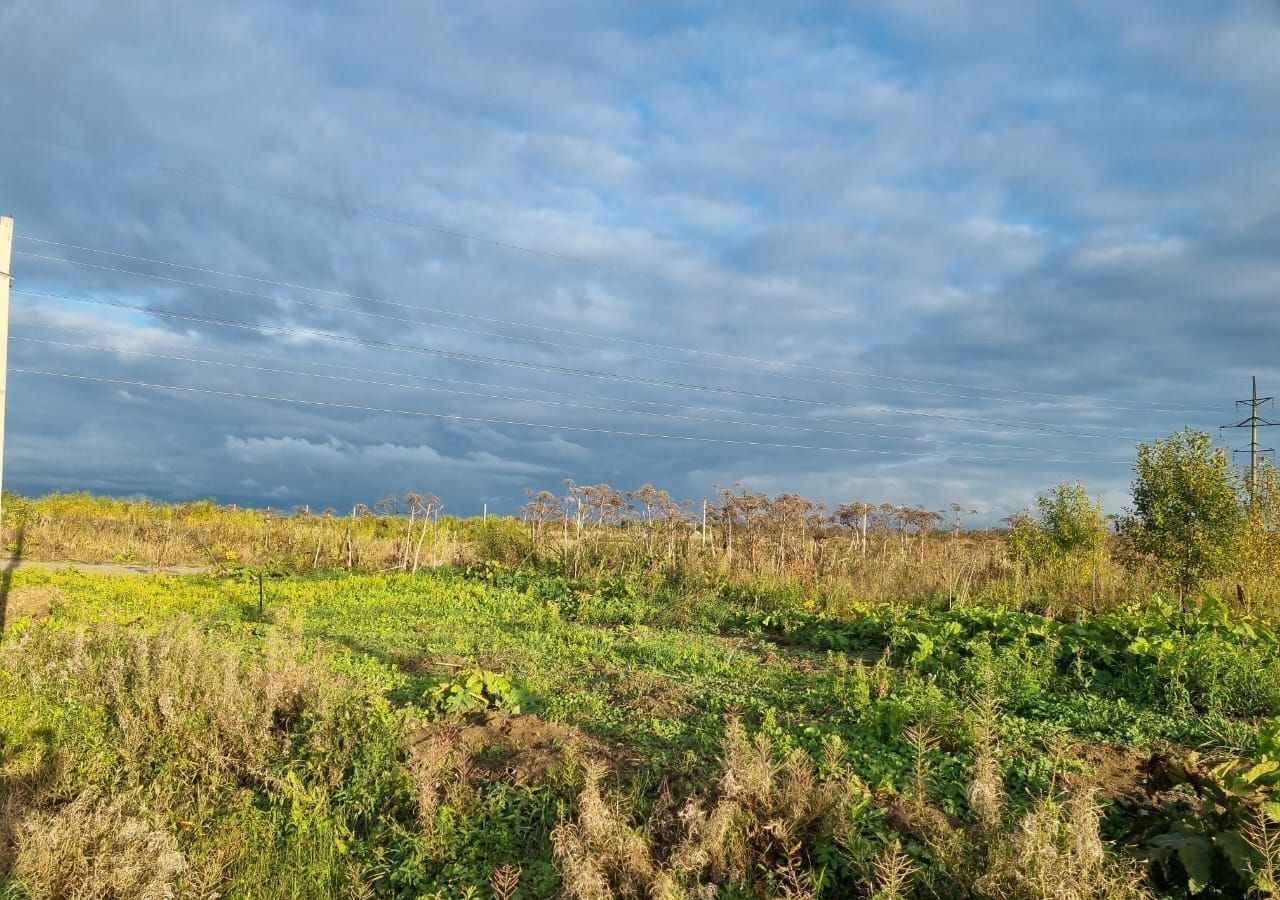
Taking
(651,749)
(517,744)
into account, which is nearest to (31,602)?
(517,744)

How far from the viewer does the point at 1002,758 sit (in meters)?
5.41

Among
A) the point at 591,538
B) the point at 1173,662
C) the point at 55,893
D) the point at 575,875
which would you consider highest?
the point at 591,538

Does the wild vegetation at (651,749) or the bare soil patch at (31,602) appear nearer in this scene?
the wild vegetation at (651,749)

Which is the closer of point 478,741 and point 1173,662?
point 478,741

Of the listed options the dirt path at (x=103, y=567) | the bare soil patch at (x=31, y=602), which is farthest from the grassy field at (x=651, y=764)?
the dirt path at (x=103, y=567)

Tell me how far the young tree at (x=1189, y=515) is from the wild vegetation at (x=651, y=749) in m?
2.93

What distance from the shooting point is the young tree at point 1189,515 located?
1487 centimetres

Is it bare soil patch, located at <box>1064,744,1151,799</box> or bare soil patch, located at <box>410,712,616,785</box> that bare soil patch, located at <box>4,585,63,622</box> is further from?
bare soil patch, located at <box>1064,744,1151,799</box>

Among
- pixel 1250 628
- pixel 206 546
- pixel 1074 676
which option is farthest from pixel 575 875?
pixel 206 546

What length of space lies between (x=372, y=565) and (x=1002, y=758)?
16.7 metres

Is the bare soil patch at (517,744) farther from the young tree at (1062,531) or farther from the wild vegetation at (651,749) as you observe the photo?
the young tree at (1062,531)

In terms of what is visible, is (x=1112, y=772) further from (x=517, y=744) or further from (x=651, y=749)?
(x=517, y=744)

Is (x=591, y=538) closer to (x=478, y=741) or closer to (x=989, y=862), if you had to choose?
(x=478, y=741)

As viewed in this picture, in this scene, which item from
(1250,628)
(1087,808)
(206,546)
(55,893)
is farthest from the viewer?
(206,546)
